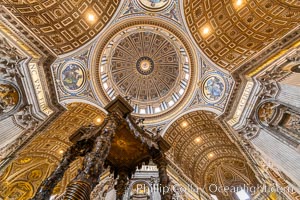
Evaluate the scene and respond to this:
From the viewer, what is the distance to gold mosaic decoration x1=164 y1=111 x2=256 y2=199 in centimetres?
1269

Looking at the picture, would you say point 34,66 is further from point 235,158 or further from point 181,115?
point 235,158

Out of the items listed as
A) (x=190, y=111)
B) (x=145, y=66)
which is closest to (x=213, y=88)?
(x=190, y=111)

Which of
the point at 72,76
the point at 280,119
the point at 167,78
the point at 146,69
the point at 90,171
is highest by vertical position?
the point at 146,69

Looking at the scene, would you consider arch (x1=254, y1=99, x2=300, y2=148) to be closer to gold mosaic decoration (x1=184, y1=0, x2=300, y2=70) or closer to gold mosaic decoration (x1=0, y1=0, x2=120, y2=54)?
gold mosaic decoration (x1=184, y1=0, x2=300, y2=70)

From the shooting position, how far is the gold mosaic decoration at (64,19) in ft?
28.1

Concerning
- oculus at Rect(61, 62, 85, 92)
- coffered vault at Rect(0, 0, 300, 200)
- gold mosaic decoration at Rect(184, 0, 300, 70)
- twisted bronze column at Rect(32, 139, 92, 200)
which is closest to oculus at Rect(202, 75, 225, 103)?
coffered vault at Rect(0, 0, 300, 200)

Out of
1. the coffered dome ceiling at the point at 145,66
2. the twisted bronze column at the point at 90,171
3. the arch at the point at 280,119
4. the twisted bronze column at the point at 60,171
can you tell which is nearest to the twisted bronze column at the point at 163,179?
the twisted bronze column at the point at 90,171

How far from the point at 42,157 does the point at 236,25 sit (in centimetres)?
1370

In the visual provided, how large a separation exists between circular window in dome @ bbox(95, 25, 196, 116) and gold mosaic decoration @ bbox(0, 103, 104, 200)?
2.23 meters

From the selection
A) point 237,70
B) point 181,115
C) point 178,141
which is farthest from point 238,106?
point 178,141

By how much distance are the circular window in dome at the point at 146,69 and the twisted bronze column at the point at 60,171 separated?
745 centimetres

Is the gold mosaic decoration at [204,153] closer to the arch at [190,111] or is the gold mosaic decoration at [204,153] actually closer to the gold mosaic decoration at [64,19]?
the arch at [190,111]

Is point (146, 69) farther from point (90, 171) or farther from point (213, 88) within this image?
point (90, 171)

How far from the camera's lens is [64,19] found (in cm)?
1011
